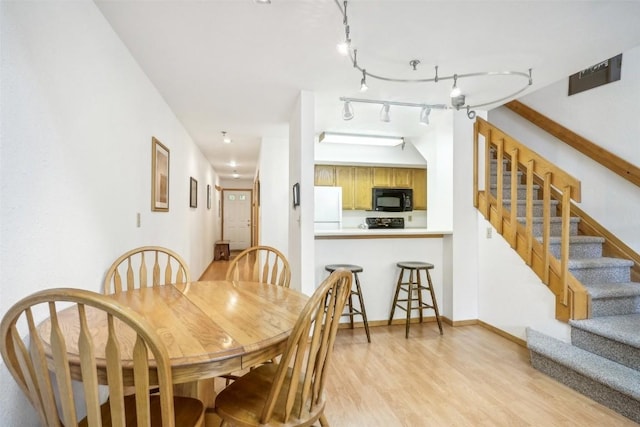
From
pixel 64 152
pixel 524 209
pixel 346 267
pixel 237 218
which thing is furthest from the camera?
pixel 237 218

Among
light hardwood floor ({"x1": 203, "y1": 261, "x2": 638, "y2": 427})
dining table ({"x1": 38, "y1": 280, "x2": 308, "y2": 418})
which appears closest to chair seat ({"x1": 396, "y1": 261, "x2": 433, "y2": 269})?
light hardwood floor ({"x1": 203, "y1": 261, "x2": 638, "y2": 427})

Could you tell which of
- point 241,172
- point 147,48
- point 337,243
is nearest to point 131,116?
point 147,48

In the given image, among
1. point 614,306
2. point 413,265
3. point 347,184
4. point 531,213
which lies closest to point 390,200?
point 347,184

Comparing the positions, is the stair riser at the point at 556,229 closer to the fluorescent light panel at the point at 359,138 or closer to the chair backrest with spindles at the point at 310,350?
the fluorescent light panel at the point at 359,138

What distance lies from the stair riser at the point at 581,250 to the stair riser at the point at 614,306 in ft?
1.78

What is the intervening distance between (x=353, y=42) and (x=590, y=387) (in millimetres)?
2710

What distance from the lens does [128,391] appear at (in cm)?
183

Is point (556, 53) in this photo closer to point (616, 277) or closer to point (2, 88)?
point (616, 277)

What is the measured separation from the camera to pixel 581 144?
10.7ft

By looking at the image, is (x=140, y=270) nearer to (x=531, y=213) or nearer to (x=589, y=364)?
(x=589, y=364)

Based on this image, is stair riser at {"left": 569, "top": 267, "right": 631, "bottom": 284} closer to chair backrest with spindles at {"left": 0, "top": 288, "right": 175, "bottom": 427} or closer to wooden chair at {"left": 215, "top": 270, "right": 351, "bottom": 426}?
wooden chair at {"left": 215, "top": 270, "right": 351, "bottom": 426}

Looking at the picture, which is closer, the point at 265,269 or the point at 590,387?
the point at 590,387

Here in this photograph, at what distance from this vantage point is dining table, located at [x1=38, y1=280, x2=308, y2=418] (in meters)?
0.97

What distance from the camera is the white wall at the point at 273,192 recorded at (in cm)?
463
